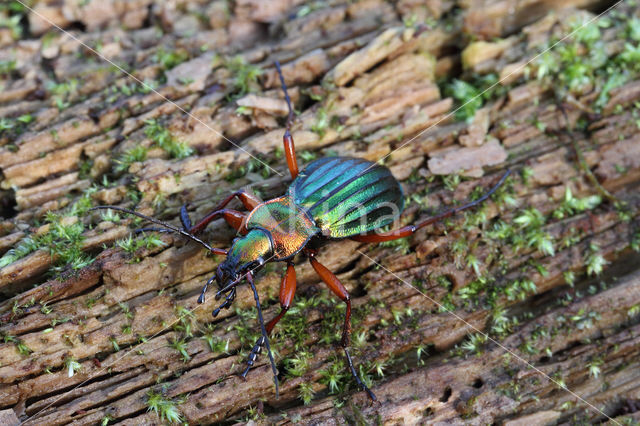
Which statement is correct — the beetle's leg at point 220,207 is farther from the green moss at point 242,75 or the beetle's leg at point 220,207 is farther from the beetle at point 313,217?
the green moss at point 242,75

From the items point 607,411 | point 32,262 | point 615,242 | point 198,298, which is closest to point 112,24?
point 32,262

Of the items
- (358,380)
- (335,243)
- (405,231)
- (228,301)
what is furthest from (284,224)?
(358,380)

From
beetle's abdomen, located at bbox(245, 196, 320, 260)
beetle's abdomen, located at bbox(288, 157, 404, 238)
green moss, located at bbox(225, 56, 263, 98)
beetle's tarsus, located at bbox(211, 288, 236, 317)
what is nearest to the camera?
beetle's tarsus, located at bbox(211, 288, 236, 317)

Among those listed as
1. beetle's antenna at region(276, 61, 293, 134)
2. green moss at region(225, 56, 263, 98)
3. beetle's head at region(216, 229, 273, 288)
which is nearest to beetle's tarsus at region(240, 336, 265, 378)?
beetle's head at region(216, 229, 273, 288)

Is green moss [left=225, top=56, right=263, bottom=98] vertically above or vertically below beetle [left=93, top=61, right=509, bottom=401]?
above

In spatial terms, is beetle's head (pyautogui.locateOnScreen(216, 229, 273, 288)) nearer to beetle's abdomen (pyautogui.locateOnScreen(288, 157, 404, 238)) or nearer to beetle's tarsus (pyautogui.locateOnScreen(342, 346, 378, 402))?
beetle's abdomen (pyautogui.locateOnScreen(288, 157, 404, 238))

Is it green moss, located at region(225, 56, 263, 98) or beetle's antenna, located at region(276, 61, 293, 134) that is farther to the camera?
green moss, located at region(225, 56, 263, 98)

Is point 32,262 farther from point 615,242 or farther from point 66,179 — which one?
point 615,242
